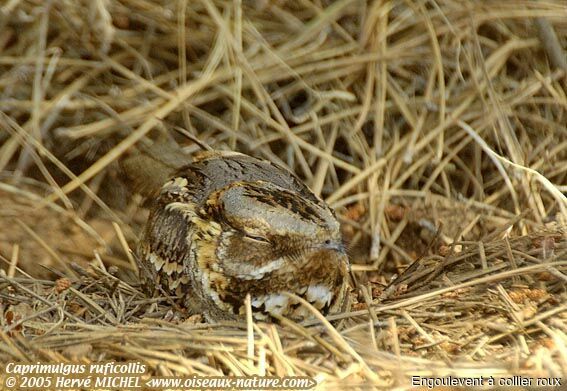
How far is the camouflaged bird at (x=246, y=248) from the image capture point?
286cm

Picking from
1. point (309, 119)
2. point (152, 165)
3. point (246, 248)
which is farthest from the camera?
point (309, 119)

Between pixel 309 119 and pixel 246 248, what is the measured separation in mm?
1848

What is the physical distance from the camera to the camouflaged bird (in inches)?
113

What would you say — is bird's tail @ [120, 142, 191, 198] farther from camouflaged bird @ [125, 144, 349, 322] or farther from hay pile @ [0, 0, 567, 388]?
camouflaged bird @ [125, 144, 349, 322]

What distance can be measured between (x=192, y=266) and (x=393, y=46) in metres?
2.17

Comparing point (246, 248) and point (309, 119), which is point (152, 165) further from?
point (246, 248)

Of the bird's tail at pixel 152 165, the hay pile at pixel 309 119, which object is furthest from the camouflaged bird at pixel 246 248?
the bird's tail at pixel 152 165

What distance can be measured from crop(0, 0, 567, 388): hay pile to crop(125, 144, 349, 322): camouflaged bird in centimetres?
28

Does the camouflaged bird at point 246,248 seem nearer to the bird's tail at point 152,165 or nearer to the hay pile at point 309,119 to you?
the hay pile at point 309,119

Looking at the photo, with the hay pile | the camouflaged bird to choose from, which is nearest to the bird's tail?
the hay pile

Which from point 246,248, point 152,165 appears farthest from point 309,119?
point 246,248

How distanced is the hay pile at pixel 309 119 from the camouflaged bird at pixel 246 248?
28 centimetres

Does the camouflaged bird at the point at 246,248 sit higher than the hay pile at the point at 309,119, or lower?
lower

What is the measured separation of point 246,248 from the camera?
2.94 meters
